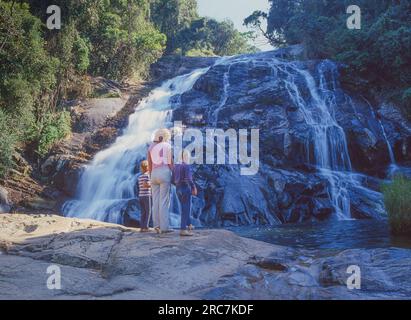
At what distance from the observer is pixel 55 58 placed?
19.4 metres

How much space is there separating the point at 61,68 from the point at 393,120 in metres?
16.4

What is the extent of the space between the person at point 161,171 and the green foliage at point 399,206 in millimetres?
5719

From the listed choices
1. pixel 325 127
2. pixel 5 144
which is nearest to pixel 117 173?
pixel 5 144

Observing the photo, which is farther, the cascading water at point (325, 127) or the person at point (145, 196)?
the cascading water at point (325, 127)

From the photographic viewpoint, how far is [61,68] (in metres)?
22.4

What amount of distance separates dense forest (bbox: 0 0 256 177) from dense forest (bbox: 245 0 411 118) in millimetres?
10657

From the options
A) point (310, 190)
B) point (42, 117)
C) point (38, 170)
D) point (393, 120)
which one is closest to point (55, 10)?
point (42, 117)

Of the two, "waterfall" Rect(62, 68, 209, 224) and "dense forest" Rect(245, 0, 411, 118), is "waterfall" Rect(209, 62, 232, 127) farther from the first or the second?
"dense forest" Rect(245, 0, 411, 118)

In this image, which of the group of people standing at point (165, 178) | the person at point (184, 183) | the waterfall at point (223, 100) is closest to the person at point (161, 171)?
the group of people standing at point (165, 178)

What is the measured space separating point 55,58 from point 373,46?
52.1 feet

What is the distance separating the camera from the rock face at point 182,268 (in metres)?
4.88

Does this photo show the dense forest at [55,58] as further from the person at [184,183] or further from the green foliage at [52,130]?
the person at [184,183]
